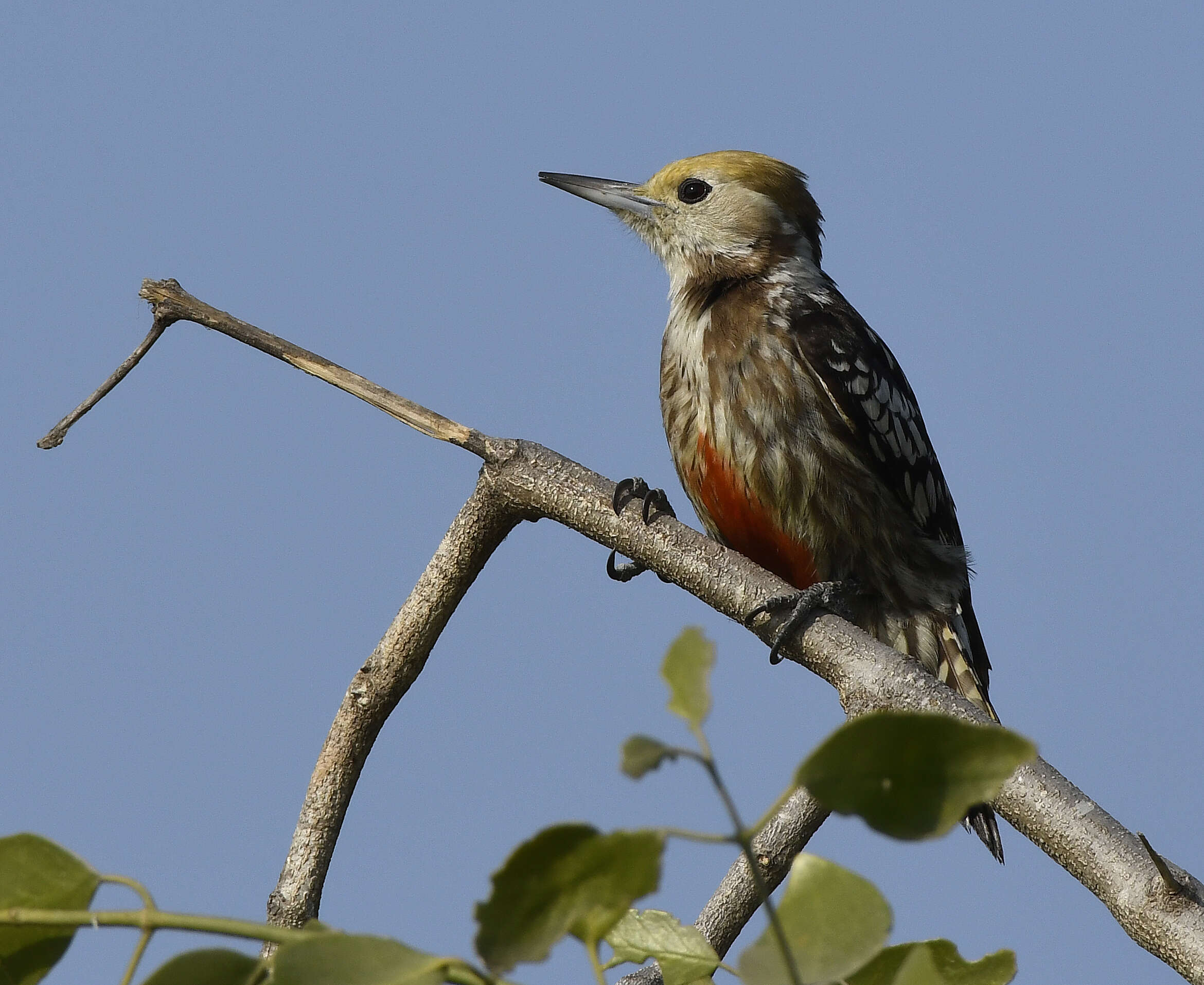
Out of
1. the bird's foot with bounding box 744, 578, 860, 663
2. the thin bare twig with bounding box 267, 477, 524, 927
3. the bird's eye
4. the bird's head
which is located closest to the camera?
the thin bare twig with bounding box 267, 477, 524, 927

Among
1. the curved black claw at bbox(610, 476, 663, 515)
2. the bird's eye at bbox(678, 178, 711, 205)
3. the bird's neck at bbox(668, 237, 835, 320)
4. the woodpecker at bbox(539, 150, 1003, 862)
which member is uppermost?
the bird's eye at bbox(678, 178, 711, 205)

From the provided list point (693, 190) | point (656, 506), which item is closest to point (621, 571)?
point (656, 506)

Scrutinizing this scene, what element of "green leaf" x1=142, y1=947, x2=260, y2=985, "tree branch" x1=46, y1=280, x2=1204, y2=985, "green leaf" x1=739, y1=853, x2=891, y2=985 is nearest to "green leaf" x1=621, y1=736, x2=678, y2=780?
"green leaf" x1=739, y1=853, x2=891, y2=985

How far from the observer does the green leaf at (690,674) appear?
1.04m

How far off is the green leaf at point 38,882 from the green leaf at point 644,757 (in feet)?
1.99

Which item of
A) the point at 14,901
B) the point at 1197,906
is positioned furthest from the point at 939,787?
the point at 1197,906

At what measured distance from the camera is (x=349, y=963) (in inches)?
42.9

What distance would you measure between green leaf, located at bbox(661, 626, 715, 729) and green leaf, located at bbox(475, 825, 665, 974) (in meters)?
0.12

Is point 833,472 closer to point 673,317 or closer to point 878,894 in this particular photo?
point 673,317

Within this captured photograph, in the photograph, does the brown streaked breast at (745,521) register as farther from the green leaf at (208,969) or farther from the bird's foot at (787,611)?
the green leaf at (208,969)

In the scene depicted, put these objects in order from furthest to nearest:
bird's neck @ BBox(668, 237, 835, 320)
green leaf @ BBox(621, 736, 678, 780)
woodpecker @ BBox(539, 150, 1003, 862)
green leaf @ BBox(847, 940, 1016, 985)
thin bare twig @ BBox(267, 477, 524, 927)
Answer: bird's neck @ BBox(668, 237, 835, 320)
woodpecker @ BBox(539, 150, 1003, 862)
thin bare twig @ BBox(267, 477, 524, 927)
green leaf @ BBox(847, 940, 1016, 985)
green leaf @ BBox(621, 736, 678, 780)

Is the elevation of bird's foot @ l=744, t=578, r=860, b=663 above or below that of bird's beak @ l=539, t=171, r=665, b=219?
below

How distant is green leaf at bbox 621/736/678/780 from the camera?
100 centimetres

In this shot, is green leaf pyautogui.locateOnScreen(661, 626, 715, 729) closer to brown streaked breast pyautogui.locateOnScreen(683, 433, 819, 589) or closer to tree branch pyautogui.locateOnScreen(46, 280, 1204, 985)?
tree branch pyautogui.locateOnScreen(46, 280, 1204, 985)
